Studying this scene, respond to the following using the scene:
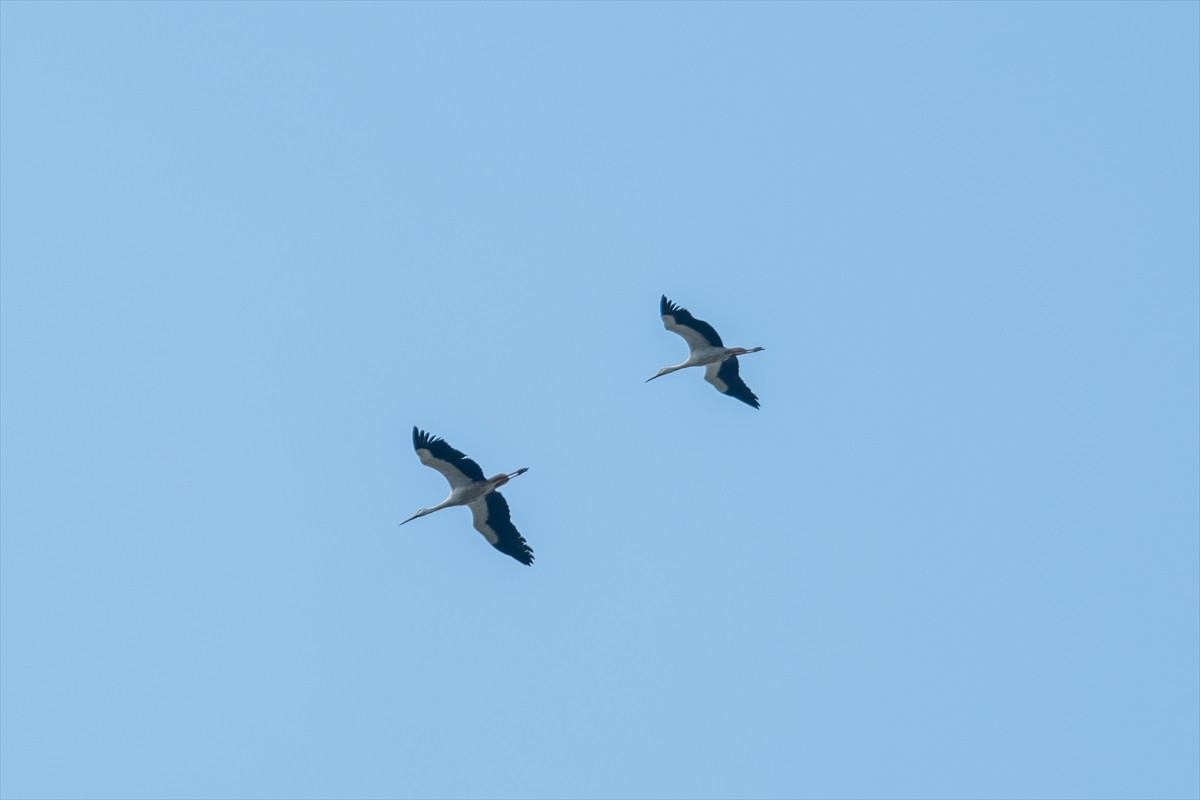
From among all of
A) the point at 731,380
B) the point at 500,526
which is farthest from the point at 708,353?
the point at 500,526

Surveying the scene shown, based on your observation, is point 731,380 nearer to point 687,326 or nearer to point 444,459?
point 687,326

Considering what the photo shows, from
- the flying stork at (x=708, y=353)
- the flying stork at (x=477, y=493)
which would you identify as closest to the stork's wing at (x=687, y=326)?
the flying stork at (x=708, y=353)

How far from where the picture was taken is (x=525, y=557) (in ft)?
123

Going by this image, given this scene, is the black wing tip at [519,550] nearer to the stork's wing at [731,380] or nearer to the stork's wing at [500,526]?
the stork's wing at [500,526]

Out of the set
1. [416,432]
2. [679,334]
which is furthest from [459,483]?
[679,334]

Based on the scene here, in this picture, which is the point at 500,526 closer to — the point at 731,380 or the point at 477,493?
the point at 477,493

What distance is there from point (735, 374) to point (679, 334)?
6.16 ft

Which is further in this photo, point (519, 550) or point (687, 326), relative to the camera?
point (687, 326)

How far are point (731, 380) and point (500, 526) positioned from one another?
8.66m

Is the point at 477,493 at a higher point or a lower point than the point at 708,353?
lower

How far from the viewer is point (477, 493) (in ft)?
123

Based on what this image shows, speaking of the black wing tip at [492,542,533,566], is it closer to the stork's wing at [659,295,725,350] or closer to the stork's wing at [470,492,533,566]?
the stork's wing at [470,492,533,566]

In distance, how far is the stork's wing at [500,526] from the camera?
37.4 meters

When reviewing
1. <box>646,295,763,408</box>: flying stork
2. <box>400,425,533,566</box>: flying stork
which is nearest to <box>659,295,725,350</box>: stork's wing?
<box>646,295,763,408</box>: flying stork
